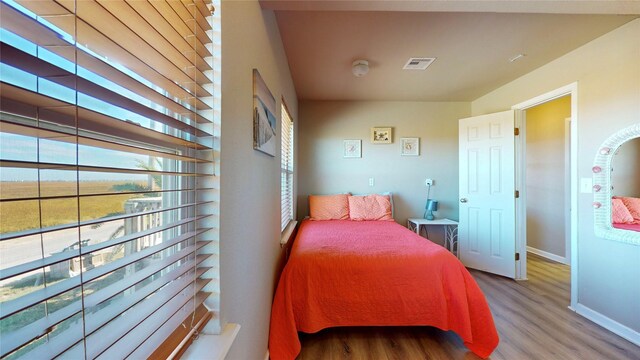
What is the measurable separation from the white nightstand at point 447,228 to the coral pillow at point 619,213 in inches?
59.1

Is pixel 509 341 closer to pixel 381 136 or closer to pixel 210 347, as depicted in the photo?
pixel 210 347

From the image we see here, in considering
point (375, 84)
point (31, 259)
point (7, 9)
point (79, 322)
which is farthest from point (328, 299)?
point (375, 84)

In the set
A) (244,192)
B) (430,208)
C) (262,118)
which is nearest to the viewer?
(244,192)

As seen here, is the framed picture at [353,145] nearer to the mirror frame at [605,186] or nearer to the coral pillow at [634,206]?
the mirror frame at [605,186]

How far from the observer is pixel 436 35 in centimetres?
196

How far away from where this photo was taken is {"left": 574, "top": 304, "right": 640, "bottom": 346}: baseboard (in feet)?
5.63

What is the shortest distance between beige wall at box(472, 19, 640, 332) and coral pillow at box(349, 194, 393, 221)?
6.12ft

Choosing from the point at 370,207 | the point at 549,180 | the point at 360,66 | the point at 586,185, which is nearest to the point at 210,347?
the point at 360,66

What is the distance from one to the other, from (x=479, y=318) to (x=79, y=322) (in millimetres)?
2117

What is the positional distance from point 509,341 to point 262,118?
8.16 ft

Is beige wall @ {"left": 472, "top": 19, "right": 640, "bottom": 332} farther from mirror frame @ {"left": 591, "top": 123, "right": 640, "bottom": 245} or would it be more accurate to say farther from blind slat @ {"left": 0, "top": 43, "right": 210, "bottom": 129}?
blind slat @ {"left": 0, "top": 43, "right": 210, "bottom": 129}

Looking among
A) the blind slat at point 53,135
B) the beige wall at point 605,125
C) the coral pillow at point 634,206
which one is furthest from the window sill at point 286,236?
the coral pillow at point 634,206

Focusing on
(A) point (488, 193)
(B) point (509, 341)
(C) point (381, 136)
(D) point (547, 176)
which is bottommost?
(B) point (509, 341)

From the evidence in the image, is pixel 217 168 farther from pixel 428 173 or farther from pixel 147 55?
pixel 428 173
